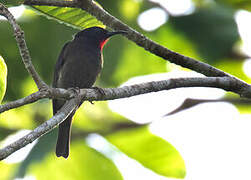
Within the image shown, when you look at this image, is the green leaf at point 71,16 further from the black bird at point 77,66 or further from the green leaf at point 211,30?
the black bird at point 77,66

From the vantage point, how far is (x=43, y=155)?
11.8 feet

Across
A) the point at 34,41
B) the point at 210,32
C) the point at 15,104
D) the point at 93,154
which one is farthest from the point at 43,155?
the point at 210,32

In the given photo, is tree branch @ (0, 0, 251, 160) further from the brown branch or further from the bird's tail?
the bird's tail

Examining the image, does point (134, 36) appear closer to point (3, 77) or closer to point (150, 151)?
point (3, 77)

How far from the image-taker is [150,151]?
394 centimetres

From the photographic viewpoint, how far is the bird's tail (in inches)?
152

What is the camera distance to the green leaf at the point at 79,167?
3.70m

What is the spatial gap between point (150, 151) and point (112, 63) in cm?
84

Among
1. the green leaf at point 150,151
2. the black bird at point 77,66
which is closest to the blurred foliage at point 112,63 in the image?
the green leaf at point 150,151

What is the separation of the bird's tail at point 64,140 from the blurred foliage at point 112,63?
72 mm

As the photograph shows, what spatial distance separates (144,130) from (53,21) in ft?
4.25

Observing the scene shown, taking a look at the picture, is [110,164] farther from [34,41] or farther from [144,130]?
[34,41]

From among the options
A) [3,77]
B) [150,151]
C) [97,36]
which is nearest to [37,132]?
[3,77]

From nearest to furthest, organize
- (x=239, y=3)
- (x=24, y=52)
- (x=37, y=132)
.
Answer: (x=37, y=132)
(x=24, y=52)
(x=239, y=3)
